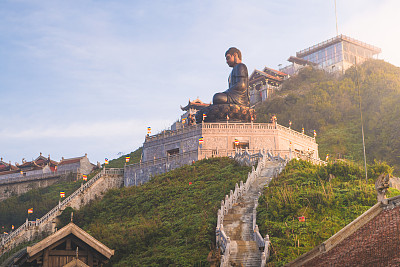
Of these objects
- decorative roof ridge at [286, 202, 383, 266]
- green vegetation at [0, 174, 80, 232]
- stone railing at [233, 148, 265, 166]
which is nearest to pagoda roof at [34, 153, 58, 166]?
green vegetation at [0, 174, 80, 232]

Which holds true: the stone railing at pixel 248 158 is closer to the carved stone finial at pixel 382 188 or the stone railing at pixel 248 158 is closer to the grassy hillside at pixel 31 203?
the grassy hillside at pixel 31 203

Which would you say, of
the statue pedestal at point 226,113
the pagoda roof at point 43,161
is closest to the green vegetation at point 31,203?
the pagoda roof at point 43,161

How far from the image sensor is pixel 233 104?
51156 mm

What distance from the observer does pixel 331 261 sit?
1591 cm

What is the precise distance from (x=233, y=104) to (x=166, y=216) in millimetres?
20337

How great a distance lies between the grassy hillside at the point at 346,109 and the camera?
58188 mm

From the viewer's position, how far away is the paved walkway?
2250 centimetres

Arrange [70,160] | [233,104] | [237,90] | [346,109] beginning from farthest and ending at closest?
[346,109], [70,160], [237,90], [233,104]

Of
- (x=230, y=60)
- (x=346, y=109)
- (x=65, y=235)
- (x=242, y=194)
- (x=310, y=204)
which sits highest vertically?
(x=230, y=60)

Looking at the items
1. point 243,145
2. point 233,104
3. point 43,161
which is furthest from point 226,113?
point 43,161

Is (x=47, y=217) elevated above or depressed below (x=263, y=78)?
below

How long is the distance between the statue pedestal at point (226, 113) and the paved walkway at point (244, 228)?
628 inches

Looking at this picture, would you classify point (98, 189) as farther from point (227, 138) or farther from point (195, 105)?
point (195, 105)

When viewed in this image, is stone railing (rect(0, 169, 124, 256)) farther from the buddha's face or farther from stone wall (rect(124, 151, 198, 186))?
the buddha's face
